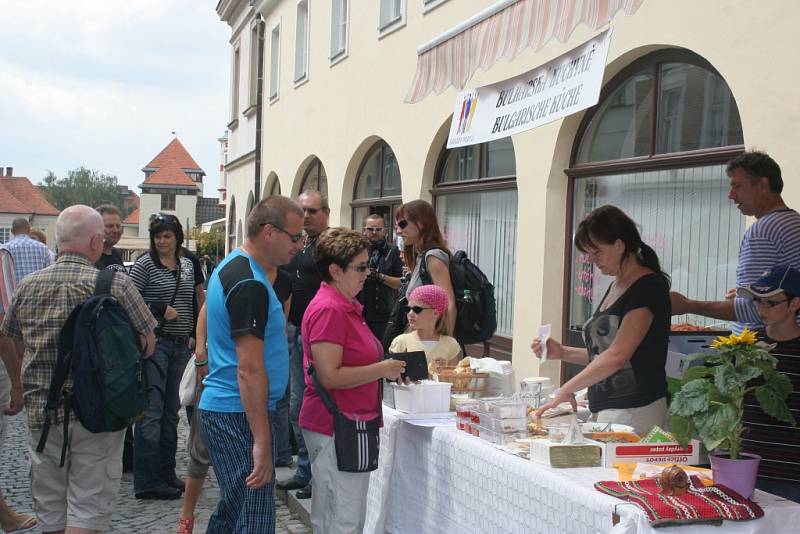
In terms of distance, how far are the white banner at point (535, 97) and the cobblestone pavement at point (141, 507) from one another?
2.63m

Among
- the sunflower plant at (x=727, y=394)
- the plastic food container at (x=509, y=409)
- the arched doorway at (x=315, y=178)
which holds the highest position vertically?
the arched doorway at (x=315, y=178)

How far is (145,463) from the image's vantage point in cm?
635

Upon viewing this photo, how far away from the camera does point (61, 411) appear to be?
14.0 feet

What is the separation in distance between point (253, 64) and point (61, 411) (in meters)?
19.1

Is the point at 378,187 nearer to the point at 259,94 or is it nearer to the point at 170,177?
the point at 259,94

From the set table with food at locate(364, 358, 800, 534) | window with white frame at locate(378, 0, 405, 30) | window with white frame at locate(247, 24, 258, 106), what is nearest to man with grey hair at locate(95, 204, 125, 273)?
table with food at locate(364, 358, 800, 534)

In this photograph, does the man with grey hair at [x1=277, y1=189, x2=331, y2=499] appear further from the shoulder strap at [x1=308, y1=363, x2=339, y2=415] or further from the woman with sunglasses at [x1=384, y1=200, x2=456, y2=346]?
the shoulder strap at [x1=308, y1=363, x2=339, y2=415]

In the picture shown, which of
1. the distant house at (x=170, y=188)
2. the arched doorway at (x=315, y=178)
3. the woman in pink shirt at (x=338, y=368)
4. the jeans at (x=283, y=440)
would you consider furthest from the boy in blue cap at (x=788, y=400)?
the distant house at (x=170, y=188)

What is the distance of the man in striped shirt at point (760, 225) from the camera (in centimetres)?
433

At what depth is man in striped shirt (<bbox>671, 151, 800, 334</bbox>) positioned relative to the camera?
433cm

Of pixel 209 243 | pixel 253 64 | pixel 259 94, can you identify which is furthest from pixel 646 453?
pixel 209 243

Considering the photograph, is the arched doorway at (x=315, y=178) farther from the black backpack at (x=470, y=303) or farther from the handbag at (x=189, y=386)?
the black backpack at (x=470, y=303)

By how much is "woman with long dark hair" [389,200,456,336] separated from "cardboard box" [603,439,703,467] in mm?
2327

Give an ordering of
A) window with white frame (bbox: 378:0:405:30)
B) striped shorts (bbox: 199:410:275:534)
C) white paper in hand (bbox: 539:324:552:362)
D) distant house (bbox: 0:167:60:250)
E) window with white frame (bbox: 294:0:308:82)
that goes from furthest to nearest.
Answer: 1. distant house (bbox: 0:167:60:250)
2. window with white frame (bbox: 294:0:308:82)
3. window with white frame (bbox: 378:0:405:30)
4. white paper in hand (bbox: 539:324:552:362)
5. striped shorts (bbox: 199:410:275:534)
